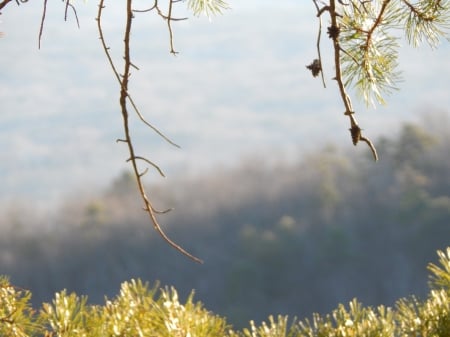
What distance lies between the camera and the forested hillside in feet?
61.9

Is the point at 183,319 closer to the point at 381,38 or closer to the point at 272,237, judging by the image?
the point at 381,38

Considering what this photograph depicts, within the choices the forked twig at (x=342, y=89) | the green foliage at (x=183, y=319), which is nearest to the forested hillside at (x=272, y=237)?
the green foliage at (x=183, y=319)

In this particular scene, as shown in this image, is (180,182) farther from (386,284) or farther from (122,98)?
(122,98)

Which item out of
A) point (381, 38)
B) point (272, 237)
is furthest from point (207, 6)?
point (272, 237)

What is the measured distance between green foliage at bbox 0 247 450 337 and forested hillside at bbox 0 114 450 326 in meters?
17.5

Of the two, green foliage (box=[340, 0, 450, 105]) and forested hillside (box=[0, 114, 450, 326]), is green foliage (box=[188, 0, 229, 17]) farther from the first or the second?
forested hillside (box=[0, 114, 450, 326])

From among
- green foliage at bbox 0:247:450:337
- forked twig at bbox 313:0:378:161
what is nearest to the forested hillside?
green foliage at bbox 0:247:450:337

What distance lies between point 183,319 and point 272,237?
18.9 meters

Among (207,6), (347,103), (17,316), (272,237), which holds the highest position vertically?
(272,237)

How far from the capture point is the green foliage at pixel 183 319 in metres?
0.75

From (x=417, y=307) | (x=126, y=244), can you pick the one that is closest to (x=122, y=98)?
(x=417, y=307)

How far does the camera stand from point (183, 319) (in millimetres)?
781

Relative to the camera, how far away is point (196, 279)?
19.2 metres

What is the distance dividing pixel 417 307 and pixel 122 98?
0.35 m
